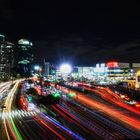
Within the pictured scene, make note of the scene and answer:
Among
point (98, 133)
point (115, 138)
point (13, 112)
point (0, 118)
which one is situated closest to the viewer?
point (115, 138)

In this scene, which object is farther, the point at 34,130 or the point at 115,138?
the point at 34,130

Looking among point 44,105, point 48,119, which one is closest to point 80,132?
point 48,119

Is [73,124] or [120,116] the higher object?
[120,116]

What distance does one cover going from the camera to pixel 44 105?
73.4 m

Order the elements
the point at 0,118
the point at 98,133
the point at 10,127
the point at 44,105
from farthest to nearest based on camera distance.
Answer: the point at 44,105
the point at 0,118
the point at 10,127
the point at 98,133

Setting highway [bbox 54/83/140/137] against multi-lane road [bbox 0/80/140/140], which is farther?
highway [bbox 54/83/140/137]

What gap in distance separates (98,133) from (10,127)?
15.0 m

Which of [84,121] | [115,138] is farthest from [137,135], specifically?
[84,121]

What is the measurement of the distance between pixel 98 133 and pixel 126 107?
2510 cm

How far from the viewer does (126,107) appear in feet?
217

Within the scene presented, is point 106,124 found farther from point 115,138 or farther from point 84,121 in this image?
point 115,138

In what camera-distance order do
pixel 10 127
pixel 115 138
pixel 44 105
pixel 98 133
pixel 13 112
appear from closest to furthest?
pixel 115 138 < pixel 98 133 < pixel 10 127 < pixel 13 112 < pixel 44 105

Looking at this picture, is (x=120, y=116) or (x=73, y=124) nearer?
(x=73, y=124)

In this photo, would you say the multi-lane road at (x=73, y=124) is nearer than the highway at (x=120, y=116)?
Yes
